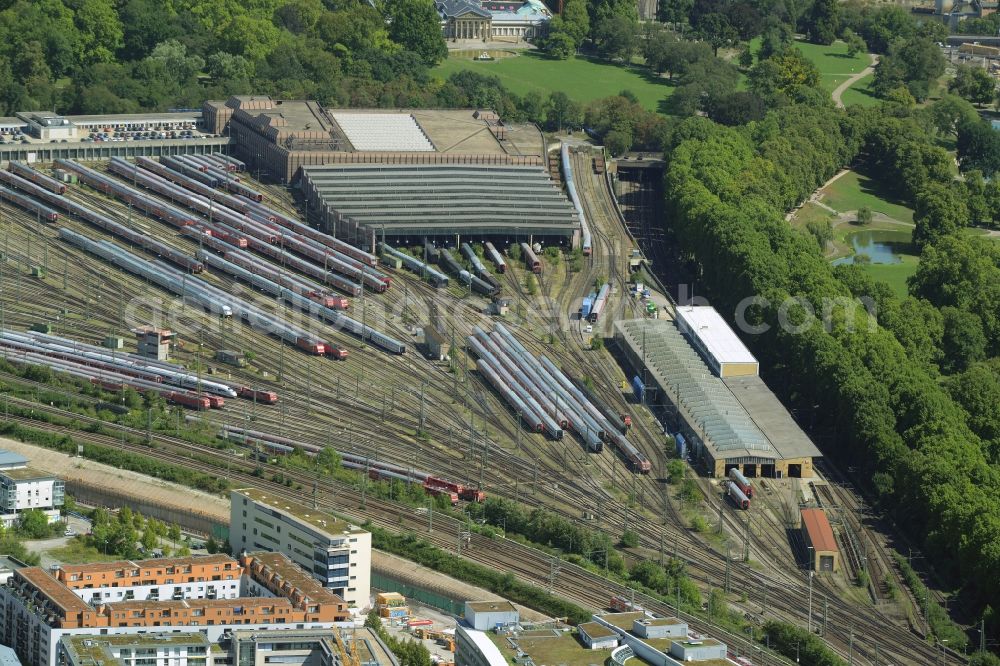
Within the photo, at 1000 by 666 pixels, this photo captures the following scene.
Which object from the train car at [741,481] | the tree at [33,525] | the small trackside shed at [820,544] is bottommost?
the small trackside shed at [820,544]

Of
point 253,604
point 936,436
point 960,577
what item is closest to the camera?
point 253,604

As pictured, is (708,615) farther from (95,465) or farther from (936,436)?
(95,465)

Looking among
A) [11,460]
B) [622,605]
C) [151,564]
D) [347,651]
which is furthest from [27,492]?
[622,605]

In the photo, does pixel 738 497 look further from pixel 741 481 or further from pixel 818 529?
pixel 818 529

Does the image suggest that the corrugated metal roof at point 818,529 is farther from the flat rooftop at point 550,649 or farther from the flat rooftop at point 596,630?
the flat rooftop at point 550,649

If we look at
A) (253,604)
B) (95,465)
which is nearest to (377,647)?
(253,604)

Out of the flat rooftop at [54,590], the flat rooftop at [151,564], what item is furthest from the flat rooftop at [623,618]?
the flat rooftop at [54,590]

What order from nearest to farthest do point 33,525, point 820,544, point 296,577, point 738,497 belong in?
point 296,577, point 33,525, point 820,544, point 738,497
